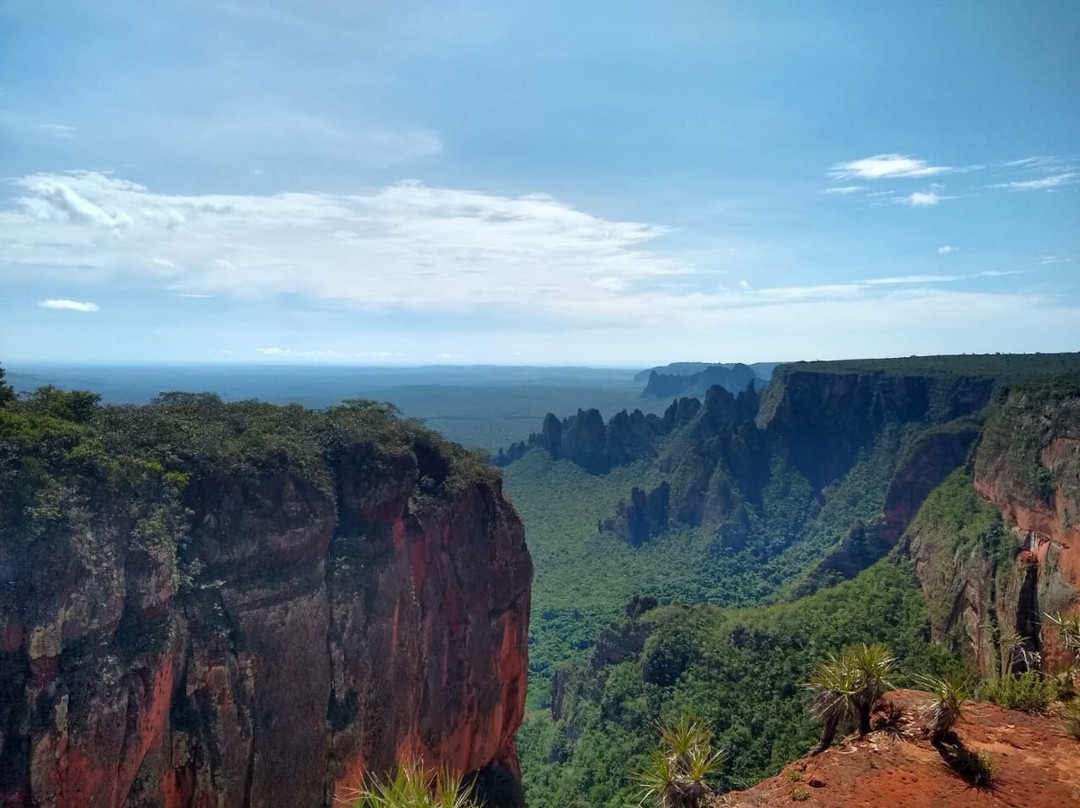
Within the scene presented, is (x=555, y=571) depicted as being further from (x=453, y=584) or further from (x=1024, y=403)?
(x=453, y=584)

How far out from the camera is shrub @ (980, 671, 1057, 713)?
59.1 ft

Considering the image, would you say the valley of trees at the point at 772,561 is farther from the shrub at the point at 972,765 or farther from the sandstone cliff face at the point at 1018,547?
the shrub at the point at 972,765

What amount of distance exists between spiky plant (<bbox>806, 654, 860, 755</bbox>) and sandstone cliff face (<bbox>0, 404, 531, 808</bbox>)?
14.4m

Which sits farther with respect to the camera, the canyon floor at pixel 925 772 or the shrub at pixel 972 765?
the shrub at pixel 972 765

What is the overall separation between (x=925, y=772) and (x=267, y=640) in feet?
57.4

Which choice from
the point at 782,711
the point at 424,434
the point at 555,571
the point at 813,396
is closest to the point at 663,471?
the point at 813,396

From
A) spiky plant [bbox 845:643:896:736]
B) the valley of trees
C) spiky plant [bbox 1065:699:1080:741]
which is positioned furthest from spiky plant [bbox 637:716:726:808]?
spiky plant [bbox 1065:699:1080:741]

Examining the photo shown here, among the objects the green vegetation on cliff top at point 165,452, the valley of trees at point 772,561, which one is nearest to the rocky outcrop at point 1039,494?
the valley of trees at point 772,561

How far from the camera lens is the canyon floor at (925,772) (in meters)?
14.3

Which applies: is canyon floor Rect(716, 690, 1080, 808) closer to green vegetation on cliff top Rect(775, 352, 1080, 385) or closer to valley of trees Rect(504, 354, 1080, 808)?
valley of trees Rect(504, 354, 1080, 808)

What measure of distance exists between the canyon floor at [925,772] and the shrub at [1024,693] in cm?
46

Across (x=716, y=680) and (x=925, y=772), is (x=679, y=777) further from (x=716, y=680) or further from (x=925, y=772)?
(x=716, y=680)

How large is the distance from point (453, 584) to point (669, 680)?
82.6 feet

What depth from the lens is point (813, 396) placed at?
104 metres
